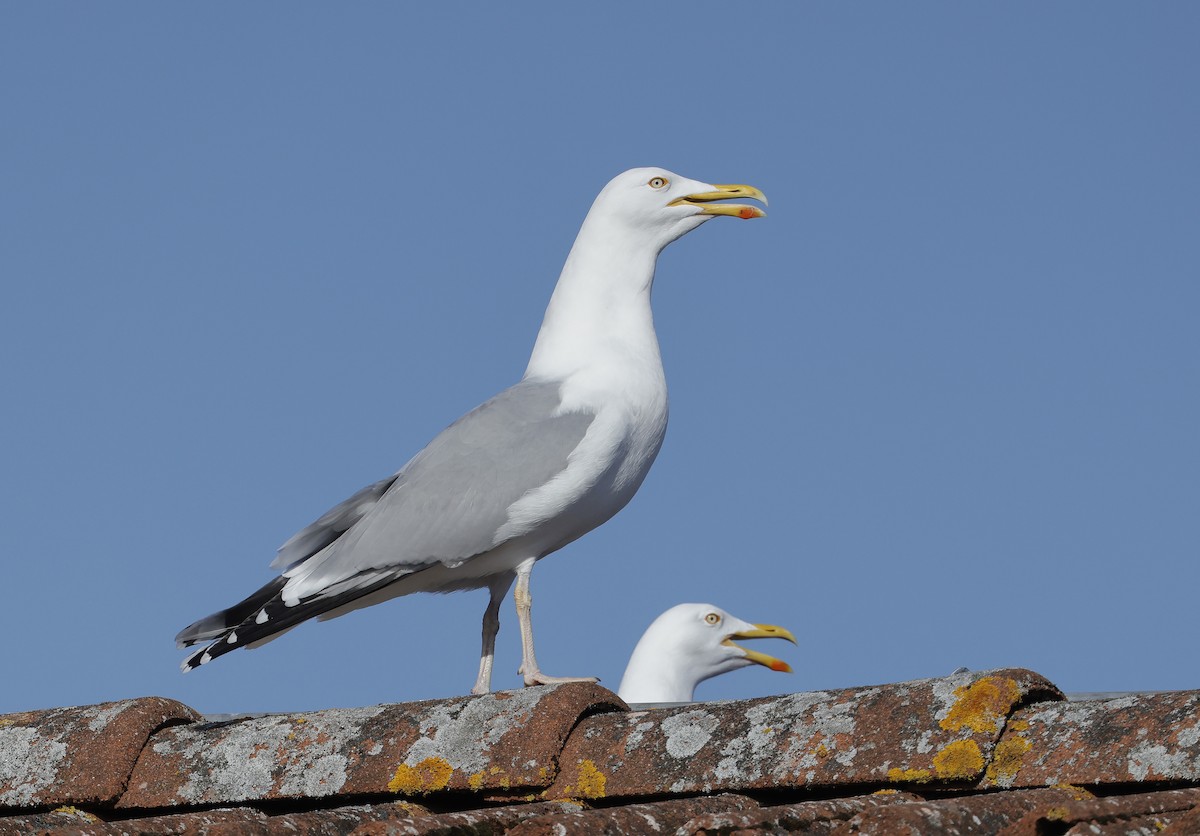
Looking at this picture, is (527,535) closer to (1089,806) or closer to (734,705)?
(734,705)

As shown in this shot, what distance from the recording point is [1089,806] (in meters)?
3.11

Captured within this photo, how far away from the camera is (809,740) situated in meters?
4.08

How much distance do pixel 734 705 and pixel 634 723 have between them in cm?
24

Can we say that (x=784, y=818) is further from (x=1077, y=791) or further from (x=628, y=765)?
(x=628, y=765)

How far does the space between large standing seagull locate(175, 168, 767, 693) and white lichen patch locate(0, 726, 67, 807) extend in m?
1.37

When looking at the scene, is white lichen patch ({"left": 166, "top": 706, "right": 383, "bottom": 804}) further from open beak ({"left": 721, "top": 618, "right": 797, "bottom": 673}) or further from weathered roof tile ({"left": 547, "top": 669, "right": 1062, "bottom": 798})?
open beak ({"left": 721, "top": 618, "right": 797, "bottom": 673})

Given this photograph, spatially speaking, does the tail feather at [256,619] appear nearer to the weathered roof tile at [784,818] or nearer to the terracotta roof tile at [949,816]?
the weathered roof tile at [784,818]

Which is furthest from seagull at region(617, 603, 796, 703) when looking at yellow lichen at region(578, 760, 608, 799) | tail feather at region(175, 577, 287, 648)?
yellow lichen at region(578, 760, 608, 799)

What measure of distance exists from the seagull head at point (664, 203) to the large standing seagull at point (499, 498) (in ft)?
1.81

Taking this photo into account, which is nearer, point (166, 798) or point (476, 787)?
point (476, 787)

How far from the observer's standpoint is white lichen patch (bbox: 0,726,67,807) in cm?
477

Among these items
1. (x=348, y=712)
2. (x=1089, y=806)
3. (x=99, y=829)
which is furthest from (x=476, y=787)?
(x=1089, y=806)

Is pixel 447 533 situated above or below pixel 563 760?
above

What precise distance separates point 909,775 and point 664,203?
13.3 feet
